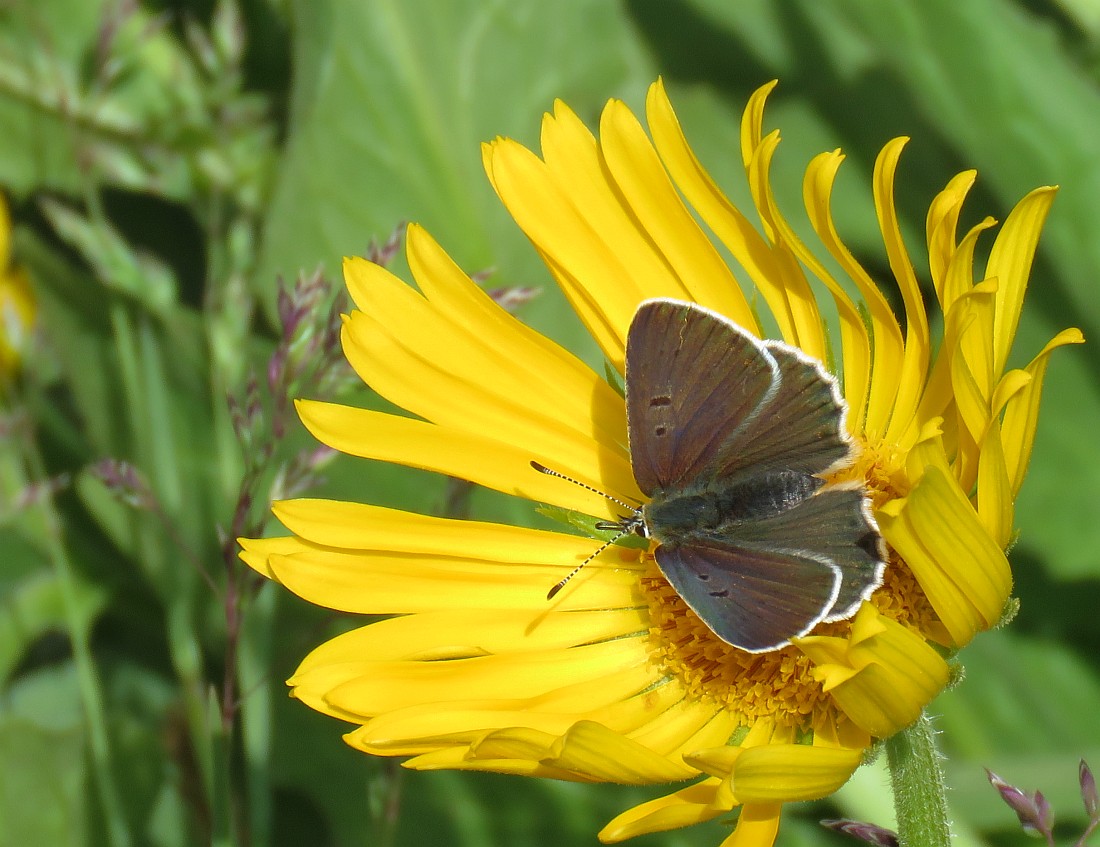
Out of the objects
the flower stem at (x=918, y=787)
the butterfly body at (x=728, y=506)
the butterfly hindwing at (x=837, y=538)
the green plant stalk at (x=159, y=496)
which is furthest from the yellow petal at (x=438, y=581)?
the flower stem at (x=918, y=787)

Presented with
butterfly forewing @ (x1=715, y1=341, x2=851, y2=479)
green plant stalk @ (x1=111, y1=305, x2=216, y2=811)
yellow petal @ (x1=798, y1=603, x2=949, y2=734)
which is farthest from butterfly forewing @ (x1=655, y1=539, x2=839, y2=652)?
green plant stalk @ (x1=111, y1=305, x2=216, y2=811)

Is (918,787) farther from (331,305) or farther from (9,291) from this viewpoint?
(9,291)

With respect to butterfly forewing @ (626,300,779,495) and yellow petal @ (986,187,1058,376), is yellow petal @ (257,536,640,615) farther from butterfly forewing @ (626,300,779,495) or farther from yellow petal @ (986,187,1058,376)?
yellow petal @ (986,187,1058,376)

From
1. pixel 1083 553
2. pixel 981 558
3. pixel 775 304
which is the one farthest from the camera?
pixel 1083 553

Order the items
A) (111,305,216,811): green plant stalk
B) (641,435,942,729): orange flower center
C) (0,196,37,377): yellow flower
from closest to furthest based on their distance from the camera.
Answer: (641,435,942,729): orange flower center < (111,305,216,811): green plant stalk < (0,196,37,377): yellow flower

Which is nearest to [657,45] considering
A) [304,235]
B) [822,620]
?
[304,235]

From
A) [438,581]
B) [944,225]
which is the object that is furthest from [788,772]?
[438,581]

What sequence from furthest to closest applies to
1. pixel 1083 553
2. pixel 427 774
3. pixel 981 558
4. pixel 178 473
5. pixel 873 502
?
pixel 178 473
pixel 1083 553
pixel 427 774
pixel 873 502
pixel 981 558

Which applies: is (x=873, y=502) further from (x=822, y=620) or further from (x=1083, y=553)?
(x=1083, y=553)
